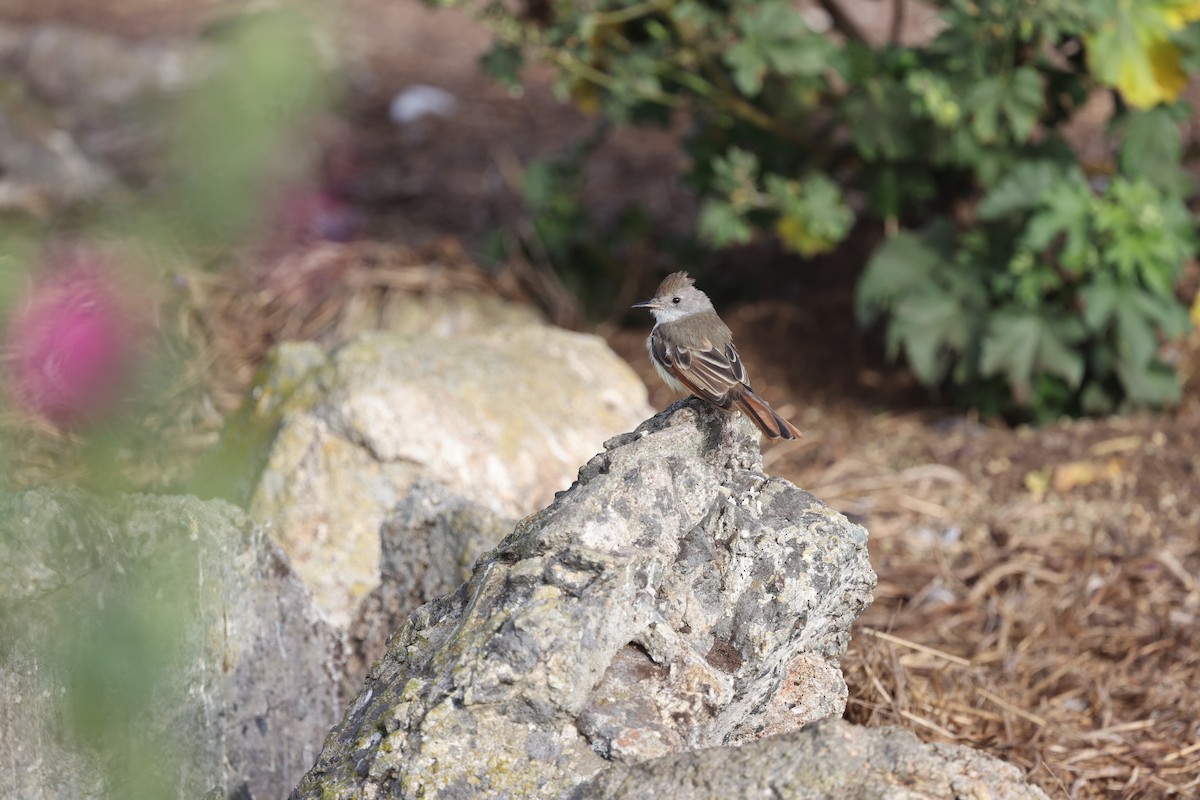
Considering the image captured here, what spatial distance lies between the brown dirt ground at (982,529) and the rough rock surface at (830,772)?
1.12 metres

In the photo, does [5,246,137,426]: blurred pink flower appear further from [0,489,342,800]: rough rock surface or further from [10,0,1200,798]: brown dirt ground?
[10,0,1200,798]: brown dirt ground

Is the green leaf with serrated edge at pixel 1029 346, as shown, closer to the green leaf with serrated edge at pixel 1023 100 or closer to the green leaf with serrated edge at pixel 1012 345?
the green leaf with serrated edge at pixel 1012 345

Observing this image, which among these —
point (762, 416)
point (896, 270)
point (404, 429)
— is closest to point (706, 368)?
point (762, 416)

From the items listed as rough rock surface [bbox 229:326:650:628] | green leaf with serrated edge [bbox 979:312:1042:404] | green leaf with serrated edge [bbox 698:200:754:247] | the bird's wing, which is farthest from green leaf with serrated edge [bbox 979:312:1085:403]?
the bird's wing

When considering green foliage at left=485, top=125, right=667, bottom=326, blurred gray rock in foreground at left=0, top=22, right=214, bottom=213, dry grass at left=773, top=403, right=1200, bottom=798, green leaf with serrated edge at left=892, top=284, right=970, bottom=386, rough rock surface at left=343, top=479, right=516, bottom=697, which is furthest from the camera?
blurred gray rock in foreground at left=0, top=22, right=214, bottom=213

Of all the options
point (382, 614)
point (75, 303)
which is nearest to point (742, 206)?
point (382, 614)

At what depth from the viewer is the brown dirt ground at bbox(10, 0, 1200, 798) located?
10.4ft

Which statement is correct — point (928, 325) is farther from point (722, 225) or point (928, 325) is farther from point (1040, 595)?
point (1040, 595)

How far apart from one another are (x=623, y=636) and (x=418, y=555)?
111cm

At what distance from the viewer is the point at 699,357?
286 centimetres

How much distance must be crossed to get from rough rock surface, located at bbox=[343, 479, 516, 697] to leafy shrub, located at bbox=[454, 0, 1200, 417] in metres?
2.19

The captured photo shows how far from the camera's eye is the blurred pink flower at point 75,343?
2.68 feet

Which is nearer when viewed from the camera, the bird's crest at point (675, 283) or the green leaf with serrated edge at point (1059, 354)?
the bird's crest at point (675, 283)

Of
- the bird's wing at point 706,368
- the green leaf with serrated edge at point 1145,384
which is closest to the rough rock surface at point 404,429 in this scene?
the bird's wing at point 706,368
